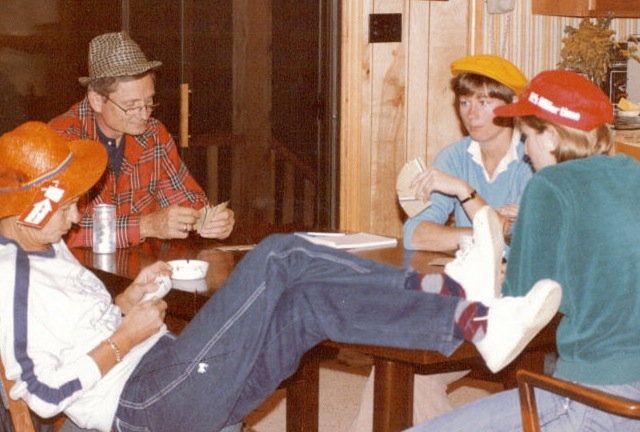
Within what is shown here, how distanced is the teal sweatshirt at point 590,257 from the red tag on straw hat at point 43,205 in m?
1.04

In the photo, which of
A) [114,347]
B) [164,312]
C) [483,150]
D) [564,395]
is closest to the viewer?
[564,395]

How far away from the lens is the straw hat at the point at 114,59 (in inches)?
135

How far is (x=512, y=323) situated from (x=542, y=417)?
0.66ft

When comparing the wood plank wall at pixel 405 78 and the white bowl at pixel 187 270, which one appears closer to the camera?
the white bowl at pixel 187 270

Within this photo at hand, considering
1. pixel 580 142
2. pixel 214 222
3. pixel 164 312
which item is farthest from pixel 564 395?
pixel 214 222

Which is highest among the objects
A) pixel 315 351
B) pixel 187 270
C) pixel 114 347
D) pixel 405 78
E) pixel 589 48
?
pixel 589 48

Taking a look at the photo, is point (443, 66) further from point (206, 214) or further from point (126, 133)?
point (206, 214)

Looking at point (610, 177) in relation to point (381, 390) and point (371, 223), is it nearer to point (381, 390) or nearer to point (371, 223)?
point (381, 390)

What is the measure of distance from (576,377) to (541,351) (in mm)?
743

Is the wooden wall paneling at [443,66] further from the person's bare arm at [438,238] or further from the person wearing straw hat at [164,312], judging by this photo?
the person wearing straw hat at [164,312]

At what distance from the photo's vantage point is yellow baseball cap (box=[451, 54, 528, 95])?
126 inches

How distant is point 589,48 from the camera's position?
4.68 metres

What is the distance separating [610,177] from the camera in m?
2.04

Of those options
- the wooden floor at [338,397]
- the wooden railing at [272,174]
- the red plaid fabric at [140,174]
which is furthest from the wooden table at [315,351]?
the wooden railing at [272,174]
